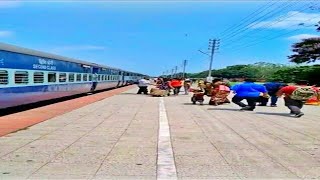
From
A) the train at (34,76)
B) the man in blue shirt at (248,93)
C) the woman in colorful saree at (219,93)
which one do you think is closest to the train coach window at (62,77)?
the train at (34,76)

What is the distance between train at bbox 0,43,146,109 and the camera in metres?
16.2

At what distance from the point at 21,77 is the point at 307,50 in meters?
54.3

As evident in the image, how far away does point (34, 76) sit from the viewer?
64.1 ft

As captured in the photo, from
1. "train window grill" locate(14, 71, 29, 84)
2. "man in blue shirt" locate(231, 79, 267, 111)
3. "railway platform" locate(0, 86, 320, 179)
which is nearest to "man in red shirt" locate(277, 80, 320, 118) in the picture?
"man in blue shirt" locate(231, 79, 267, 111)

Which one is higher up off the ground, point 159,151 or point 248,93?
point 248,93

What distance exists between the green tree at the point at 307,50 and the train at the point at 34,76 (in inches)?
1638

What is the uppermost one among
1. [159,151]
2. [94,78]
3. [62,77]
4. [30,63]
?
[30,63]

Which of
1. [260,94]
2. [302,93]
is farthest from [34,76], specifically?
[302,93]

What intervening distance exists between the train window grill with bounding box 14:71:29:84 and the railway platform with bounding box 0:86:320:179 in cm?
397

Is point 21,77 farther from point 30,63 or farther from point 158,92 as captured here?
point 158,92

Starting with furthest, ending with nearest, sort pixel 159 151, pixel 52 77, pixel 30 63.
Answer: pixel 52 77 → pixel 30 63 → pixel 159 151

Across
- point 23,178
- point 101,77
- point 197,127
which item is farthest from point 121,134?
point 101,77

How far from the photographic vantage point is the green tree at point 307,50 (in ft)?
210

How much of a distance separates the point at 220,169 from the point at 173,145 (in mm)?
2334
